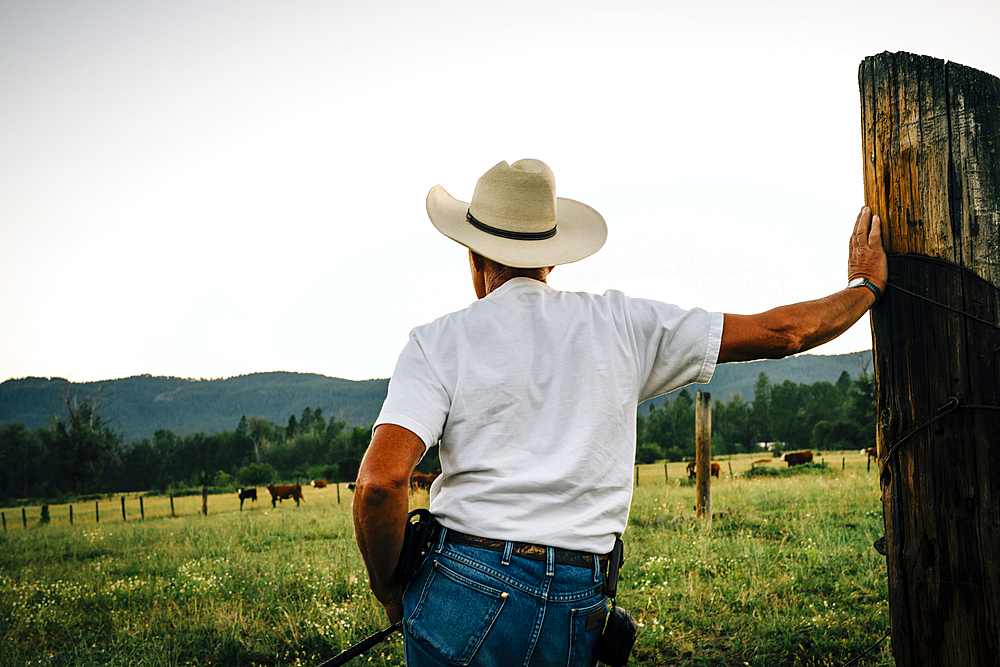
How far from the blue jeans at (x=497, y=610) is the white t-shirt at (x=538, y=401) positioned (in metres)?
0.08

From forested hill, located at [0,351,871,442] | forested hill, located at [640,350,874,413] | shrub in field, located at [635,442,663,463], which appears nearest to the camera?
shrub in field, located at [635,442,663,463]

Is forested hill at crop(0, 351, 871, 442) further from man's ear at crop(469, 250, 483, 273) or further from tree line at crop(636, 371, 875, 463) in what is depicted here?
man's ear at crop(469, 250, 483, 273)

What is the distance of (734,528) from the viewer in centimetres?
915

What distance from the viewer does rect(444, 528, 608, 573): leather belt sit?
174 centimetres

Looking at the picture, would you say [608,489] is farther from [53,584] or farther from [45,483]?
[45,483]

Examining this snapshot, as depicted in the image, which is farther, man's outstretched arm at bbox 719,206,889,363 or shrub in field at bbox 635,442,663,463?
shrub in field at bbox 635,442,663,463

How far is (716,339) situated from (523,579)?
0.93 metres

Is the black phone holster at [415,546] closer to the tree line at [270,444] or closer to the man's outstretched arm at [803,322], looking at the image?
the man's outstretched arm at [803,322]

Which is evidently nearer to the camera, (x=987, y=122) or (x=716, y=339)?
(x=716, y=339)

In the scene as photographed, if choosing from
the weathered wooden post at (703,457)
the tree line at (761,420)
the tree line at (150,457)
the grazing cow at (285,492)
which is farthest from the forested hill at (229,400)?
the weathered wooden post at (703,457)

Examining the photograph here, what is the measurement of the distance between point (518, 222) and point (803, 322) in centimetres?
101

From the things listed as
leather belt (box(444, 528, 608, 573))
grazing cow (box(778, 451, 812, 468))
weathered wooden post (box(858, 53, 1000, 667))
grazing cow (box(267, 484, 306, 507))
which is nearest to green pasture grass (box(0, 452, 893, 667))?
weathered wooden post (box(858, 53, 1000, 667))

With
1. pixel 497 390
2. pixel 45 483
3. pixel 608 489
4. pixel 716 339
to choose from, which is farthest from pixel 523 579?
pixel 45 483

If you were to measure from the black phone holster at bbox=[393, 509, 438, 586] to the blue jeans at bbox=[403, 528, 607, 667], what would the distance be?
6cm
